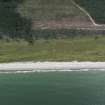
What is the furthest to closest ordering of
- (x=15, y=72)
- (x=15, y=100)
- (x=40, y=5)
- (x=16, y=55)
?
(x=40, y=5) → (x=16, y=55) → (x=15, y=72) → (x=15, y=100)

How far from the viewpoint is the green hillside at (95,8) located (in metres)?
73.7

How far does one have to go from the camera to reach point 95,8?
245 feet

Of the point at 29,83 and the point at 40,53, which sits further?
the point at 40,53

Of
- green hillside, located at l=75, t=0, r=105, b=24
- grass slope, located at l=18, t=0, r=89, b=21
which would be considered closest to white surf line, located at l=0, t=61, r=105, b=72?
grass slope, located at l=18, t=0, r=89, b=21

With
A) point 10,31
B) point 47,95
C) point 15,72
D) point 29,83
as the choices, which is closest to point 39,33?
point 10,31

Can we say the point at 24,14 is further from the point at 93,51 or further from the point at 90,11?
the point at 93,51

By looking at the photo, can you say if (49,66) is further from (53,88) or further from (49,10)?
(49,10)

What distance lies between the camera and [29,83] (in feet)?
141

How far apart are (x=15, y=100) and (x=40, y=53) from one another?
23926mm

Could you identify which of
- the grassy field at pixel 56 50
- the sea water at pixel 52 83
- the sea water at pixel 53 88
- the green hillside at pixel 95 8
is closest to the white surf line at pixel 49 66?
the sea water at pixel 52 83

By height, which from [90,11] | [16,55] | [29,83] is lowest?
[90,11]

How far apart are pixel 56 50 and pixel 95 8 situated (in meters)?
16.8

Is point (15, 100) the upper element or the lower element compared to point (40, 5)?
upper

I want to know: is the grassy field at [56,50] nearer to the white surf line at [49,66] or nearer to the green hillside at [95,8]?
the white surf line at [49,66]
